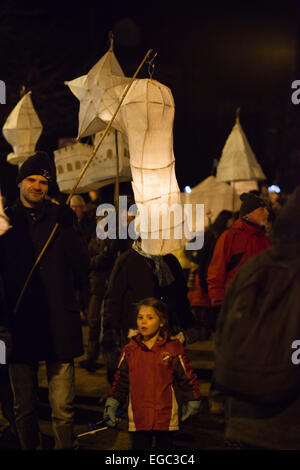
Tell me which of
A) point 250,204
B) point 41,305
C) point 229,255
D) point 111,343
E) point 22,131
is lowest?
point 111,343

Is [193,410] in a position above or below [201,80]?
below

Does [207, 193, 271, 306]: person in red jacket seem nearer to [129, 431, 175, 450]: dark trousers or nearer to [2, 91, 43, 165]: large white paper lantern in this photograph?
[129, 431, 175, 450]: dark trousers

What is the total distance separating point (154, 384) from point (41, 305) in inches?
36.4

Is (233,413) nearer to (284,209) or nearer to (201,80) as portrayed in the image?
(284,209)

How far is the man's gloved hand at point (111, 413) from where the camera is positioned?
491cm

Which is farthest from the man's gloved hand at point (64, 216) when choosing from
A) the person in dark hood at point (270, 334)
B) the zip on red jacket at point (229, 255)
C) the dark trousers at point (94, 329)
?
the dark trousers at point (94, 329)

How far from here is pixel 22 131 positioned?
998cm

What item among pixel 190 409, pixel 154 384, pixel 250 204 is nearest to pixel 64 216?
pixel 154 384

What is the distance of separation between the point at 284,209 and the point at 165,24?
1118 inches

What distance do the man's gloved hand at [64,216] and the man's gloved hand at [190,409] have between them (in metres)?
1.45

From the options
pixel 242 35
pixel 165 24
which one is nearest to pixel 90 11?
pixel 165 24

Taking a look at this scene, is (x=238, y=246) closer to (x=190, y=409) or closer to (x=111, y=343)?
(x=111, y=343)

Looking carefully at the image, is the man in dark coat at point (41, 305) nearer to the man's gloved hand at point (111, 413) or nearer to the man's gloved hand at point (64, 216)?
the man's gloved hand at point (64, 216)
